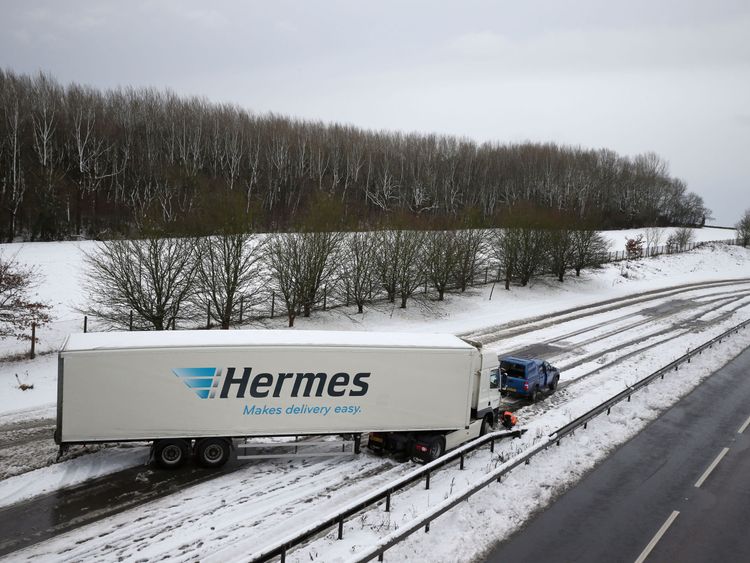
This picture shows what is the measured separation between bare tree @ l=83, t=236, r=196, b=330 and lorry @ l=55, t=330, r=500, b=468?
1090 cm

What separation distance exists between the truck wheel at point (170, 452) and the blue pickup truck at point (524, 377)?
11.8 meters

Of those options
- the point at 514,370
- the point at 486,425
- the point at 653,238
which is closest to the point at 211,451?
the point at 486,425

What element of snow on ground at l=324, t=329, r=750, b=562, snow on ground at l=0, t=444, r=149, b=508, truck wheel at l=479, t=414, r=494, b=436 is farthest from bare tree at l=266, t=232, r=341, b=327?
snow on ground at l=0, t=444, r=149, b=508

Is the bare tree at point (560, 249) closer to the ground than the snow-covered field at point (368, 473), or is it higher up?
higher up

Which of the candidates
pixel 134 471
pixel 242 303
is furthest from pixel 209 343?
pixel 242 303

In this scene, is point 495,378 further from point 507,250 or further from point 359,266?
point 507,250

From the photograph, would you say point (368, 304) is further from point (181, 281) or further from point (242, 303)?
point (181, 281)

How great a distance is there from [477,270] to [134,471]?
1410 inches

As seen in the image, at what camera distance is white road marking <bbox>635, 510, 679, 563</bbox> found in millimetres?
10586

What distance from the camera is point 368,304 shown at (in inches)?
1390

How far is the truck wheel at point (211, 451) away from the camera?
13.2 m

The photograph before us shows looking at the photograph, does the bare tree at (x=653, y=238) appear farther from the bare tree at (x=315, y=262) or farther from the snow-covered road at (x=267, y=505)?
the snow-covered road at (x=267, y=505)

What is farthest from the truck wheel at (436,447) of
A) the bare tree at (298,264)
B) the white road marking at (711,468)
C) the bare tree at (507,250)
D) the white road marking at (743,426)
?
the bare tree at (507,250)

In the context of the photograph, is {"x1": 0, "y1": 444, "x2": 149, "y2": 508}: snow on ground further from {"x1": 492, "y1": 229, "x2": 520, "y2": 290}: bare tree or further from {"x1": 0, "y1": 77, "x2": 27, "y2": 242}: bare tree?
{"x1": 0, "y1": 77, "x2": 27, "y2": 242}: bare tree
